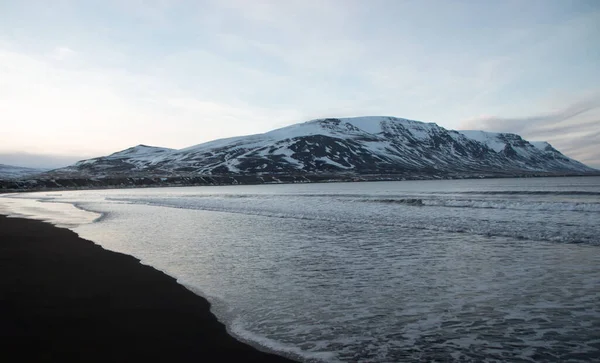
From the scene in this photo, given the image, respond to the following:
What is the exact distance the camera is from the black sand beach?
24.2 ft

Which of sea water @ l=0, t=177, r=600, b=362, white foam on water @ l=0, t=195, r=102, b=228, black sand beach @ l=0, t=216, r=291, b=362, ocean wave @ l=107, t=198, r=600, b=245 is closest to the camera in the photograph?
black sand beach @ l=0, t=216, r=291, b=362

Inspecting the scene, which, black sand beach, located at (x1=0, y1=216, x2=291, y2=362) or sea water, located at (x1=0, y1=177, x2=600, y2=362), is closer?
black sand beach, located at (x1=0, y1=216, x2=291, y2=362)

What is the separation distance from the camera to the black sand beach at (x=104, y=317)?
7.39 m

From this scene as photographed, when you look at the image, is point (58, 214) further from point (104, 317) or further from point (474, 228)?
point (474, 228)

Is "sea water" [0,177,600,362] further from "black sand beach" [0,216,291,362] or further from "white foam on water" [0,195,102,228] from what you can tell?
"white foam on water" [0,195,102,228]

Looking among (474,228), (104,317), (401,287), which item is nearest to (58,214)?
(104,317)

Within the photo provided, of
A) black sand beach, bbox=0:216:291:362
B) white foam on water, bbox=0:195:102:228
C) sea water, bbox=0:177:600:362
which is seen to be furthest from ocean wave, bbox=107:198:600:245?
white foam on water, bbox=0:195:102:228

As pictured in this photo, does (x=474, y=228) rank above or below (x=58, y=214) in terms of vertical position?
above

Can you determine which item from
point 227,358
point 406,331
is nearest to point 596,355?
point 406,331

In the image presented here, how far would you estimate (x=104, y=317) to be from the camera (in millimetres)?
9383

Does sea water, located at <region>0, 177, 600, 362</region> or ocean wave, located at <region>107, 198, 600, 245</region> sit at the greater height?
ocean wave, located at <region>107, 198, 600, 245</region>

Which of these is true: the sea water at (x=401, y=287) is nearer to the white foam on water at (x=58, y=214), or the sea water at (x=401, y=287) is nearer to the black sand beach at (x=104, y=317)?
the black sand beach at (x=104, y=317)

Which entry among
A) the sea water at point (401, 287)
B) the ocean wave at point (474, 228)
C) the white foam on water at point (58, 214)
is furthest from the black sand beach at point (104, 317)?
the white foam on water at point (58, 214)

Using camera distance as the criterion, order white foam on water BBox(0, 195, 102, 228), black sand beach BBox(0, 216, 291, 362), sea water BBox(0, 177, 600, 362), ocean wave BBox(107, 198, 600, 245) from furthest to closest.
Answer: white foam on water BBox(0, 195, 102, 228)
ocean wave BBox(107, 198, 600, 245)
sea water BBox(0, 177, 600, 362)
black sand beach BBox(0, 216, 291, 362)
